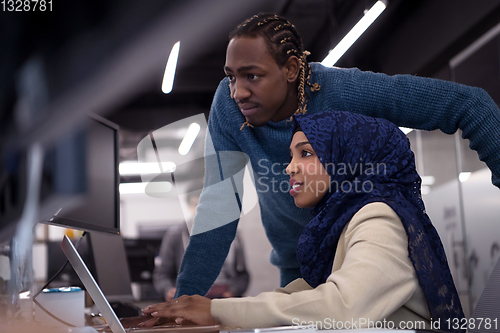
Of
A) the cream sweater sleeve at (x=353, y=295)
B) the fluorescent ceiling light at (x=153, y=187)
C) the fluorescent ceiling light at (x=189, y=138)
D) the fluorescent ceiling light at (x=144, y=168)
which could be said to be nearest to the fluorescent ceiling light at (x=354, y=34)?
the fluorescent ceiling light at (x=189, y=138)

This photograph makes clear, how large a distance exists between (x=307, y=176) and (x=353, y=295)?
1.16ft

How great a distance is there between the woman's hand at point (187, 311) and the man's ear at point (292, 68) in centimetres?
71

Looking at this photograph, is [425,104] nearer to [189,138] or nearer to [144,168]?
[189,138]

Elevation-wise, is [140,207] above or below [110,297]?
above

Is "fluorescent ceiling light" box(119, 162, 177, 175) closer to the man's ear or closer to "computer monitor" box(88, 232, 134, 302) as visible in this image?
"computer monitor" box(88, 232, 134, 302)

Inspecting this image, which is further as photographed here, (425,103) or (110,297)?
(110,297)

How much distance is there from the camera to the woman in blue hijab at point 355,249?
647 millimetres

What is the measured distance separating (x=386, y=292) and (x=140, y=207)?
3.77 meters

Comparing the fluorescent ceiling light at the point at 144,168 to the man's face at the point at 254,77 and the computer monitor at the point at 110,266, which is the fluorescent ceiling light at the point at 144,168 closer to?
the computer monitor at the point at 110,266

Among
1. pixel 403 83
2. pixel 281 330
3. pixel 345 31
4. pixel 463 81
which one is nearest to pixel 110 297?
pixel 281 330

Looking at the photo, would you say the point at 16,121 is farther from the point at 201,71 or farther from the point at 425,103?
the point at 425,103

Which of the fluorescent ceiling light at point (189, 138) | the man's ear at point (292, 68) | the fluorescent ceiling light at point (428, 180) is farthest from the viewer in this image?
the fluorescent ceiling light at point (428, 180)

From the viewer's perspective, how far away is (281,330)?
0.58m

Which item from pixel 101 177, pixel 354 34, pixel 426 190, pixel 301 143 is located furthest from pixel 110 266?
pixel 426 190
